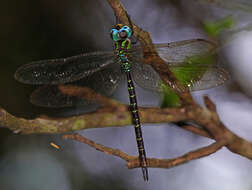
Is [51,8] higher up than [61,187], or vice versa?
[51,8]

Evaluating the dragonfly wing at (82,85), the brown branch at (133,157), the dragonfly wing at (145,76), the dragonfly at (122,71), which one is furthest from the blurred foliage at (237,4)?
the brown branch at (133,157)

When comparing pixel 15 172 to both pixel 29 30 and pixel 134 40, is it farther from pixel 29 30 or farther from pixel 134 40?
pixel 134 40

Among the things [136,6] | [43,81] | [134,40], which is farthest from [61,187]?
[136,6]

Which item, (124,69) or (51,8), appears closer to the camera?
(124,69)

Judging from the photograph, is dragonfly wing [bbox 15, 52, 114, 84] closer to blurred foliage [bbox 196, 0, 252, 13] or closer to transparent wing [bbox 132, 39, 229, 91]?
transparent wing [bbox 132, 39, 229, 91]

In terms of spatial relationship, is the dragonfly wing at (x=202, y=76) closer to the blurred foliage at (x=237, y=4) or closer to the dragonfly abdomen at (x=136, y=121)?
the dragonfly abdomen at (x=136, y=121)

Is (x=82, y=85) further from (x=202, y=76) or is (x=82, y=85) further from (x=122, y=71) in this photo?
(x=202, y=76)

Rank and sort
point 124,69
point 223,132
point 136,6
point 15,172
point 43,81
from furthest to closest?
point 136,6 → point 15,172 → point 124,69 → point 43,81 → point 223,132

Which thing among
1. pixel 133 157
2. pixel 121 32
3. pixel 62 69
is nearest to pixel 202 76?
pixel 121 32
